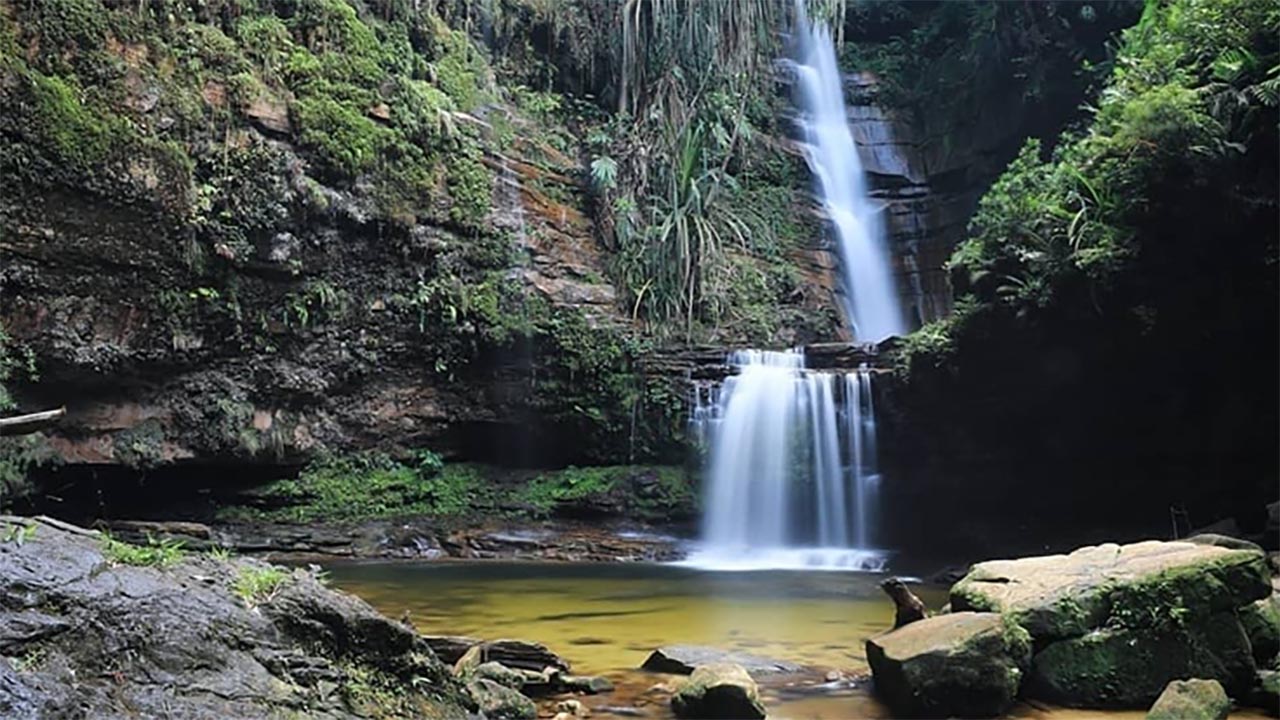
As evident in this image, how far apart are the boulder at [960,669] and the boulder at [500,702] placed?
168 cm

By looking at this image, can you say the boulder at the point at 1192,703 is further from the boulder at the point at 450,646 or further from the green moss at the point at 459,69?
the green moss at the point at 459,69

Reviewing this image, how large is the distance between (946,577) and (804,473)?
339 centimetres

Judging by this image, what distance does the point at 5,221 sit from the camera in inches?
375

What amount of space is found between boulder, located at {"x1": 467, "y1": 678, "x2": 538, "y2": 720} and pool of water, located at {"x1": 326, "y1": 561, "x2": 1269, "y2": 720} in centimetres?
40

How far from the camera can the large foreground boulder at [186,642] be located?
279cm

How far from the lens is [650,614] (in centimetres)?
756

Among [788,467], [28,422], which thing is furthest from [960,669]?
[788,467]

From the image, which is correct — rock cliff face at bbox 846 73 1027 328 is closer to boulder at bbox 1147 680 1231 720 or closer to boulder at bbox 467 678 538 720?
boulder at bbox 1147 680 1231 720

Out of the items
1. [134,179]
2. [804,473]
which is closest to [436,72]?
[134,179]

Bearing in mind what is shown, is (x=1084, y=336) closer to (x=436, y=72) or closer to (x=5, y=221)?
(x=436, y=72)

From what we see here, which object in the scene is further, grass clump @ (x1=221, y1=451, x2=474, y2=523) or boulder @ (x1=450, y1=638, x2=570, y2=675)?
grass clump @ (x1=221, y1=451, x2=474, y2=523)

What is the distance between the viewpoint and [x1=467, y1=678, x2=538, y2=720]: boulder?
4016 mm

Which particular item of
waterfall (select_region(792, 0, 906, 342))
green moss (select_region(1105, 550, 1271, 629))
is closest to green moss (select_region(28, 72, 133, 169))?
green moss (select_region(1105, 550, 1271, 629))

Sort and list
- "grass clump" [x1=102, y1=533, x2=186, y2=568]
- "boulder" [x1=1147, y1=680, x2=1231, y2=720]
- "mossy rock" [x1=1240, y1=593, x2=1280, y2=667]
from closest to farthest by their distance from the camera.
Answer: "grass clump" [x1=102, y1=533, x2=186, y2=568] < "boulder" [x1=1147, y1=680, x2=1231, y2=720] < "mossy rock" [x1=1240, y1=593, x2=1280, y2=667]
